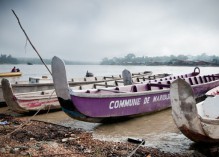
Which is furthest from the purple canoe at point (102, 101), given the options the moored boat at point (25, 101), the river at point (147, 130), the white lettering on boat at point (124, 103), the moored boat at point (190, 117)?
the moored boat at point (190, 117)

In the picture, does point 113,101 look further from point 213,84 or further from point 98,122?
point 213,84

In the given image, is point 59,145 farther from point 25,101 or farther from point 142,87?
point 142,87

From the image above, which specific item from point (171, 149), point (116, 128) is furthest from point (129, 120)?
point (171, 149)

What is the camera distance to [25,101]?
34.7ft

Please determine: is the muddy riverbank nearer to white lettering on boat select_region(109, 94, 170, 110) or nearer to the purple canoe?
the purple canoe

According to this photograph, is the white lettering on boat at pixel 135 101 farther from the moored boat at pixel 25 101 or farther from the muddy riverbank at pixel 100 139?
the moored boat at pixel 25 101

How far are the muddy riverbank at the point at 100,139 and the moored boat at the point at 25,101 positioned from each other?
758 mm

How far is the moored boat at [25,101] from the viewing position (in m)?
10.2

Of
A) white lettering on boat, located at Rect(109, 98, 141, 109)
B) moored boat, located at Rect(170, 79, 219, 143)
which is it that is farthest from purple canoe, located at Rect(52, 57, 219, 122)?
moored boat, located at Rect(170, 79, 219, 143)

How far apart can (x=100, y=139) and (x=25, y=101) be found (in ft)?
15.6

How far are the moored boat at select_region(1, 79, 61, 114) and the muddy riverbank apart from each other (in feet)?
2.49

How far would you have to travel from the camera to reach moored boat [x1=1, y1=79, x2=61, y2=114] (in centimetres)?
1024

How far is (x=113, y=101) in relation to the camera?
8625 millimetres

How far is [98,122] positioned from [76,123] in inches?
50.0
